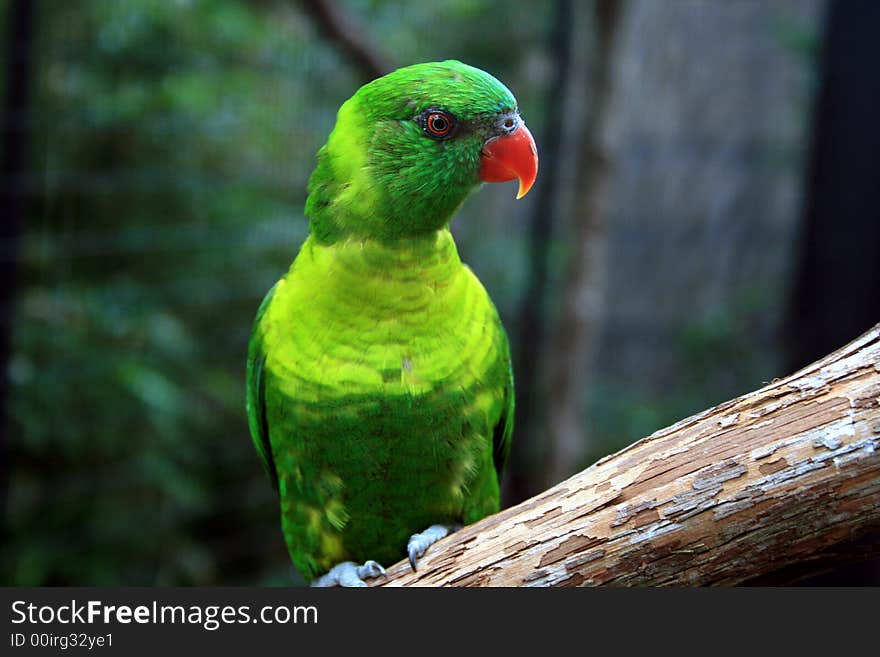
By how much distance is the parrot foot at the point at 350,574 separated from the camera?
152cm

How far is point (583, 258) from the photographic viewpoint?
3059 mm

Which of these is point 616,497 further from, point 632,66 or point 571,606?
point 632,66

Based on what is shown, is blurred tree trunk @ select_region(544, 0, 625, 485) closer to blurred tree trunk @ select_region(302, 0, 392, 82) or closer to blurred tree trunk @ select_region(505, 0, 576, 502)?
blurred tree trunk @ select_region(505, 0, 576, 502)

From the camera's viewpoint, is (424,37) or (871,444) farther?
(424,37)

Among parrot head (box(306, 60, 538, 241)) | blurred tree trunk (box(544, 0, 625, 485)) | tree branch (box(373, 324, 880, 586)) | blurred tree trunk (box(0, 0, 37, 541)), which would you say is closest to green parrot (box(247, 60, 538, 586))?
parrot head (box(306, 60, 538, 241))


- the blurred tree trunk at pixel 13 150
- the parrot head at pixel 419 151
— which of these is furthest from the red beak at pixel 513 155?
the blurred tree trunk at pixel 13 150

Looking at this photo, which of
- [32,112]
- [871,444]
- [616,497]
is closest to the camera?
[871,444]

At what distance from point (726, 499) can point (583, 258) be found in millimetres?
1975

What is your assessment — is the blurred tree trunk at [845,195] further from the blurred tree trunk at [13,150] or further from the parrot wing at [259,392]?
the blurred tree trunk at [13,150]

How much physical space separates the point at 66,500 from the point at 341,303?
5.67ft

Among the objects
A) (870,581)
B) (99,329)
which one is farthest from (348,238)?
(870,581)

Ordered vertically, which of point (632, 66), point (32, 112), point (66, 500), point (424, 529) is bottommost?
point (66, 500)

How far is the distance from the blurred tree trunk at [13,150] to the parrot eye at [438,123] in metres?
1.33

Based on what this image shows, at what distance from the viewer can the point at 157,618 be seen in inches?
46.2
